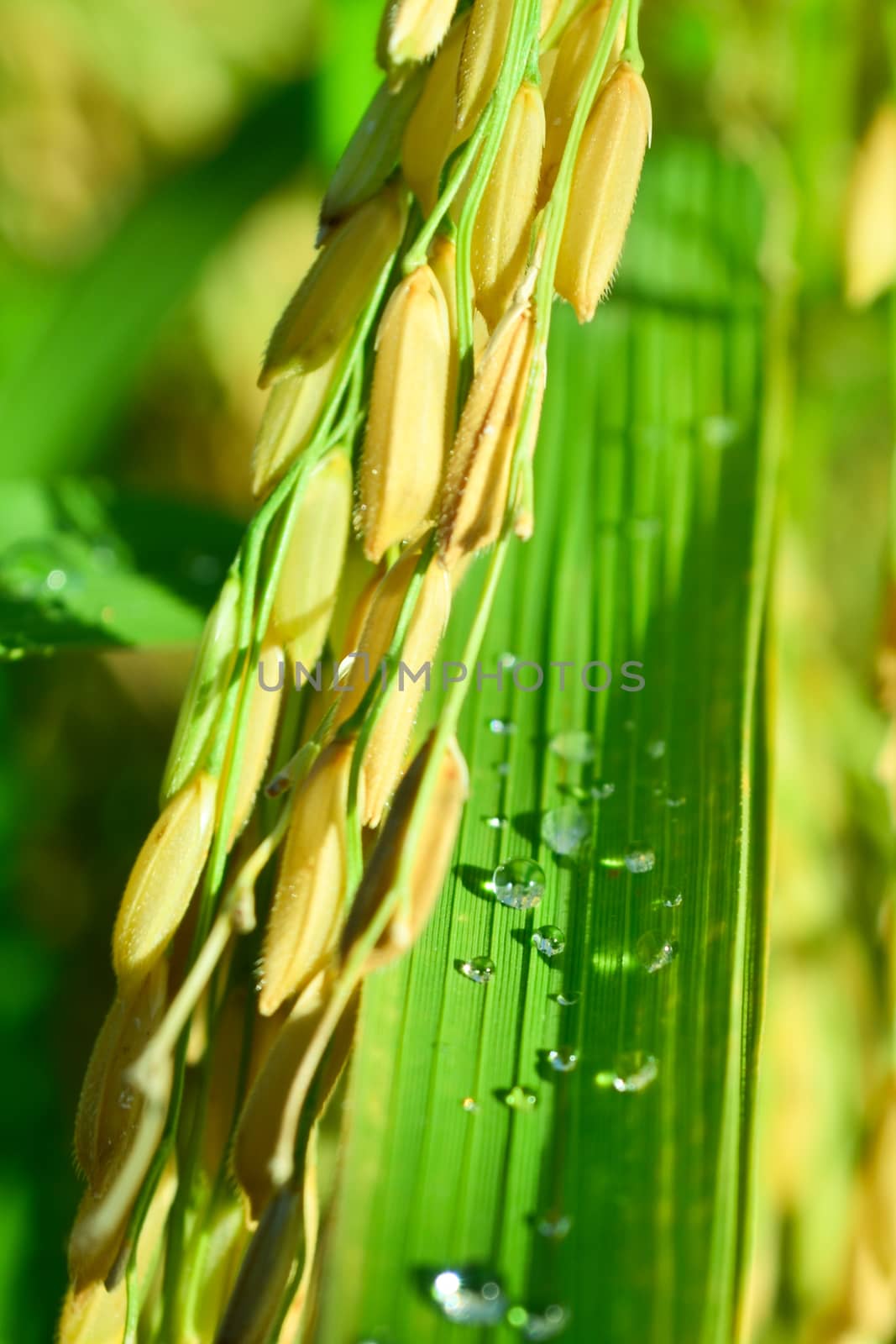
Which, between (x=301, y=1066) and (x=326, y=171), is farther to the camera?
(x=326, y=171)

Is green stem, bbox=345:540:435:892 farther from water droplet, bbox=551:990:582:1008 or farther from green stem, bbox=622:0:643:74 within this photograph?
green stem, bbox=622:0:643:74

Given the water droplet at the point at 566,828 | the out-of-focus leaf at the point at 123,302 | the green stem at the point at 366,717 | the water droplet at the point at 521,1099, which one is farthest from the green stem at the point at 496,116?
the out-of-focus leaf at the point at 123,302

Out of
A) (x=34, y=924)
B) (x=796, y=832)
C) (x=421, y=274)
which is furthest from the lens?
(x=34, y=924)

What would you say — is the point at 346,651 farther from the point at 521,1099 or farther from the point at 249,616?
the point at 521,1099

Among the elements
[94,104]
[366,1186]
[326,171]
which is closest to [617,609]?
[366,1186]

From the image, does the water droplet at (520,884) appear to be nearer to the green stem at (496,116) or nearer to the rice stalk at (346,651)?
the rice stalk at (346,651)

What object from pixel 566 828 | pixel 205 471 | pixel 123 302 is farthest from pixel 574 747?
pixel 205 471

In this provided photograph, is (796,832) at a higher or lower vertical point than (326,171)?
lower

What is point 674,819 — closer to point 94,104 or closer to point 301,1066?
point 301,1066
